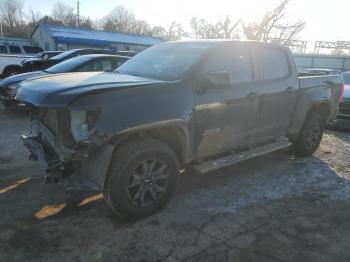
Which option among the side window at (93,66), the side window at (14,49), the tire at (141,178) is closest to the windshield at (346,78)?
the side window at (93,66)

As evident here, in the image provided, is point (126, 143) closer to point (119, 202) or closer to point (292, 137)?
point (119, 202)

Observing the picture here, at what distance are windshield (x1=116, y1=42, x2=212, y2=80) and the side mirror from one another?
0.94 feet

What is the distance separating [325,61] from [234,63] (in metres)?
20.3

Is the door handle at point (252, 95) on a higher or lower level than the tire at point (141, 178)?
higher

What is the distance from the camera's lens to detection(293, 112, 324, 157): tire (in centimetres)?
589

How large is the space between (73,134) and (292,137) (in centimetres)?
396

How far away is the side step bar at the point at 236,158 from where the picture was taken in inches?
163

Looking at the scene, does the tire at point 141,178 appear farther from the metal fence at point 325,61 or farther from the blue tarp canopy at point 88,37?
the blue tarp canopy at point 88,37

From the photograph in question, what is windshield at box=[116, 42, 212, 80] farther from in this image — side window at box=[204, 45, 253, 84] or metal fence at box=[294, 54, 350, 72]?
metal fence at box=[294, 54, 350, 72]

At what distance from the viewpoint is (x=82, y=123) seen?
3176mm

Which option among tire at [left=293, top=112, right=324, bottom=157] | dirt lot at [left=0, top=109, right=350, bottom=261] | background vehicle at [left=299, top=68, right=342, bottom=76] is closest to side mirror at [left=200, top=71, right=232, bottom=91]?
dirt lot at [left=0, top=109, right=350, bottom=261]

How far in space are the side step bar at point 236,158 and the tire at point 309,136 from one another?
569 millimetres

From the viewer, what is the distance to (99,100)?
310 centimetres

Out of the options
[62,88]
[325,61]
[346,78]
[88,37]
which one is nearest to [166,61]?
[62,88]
